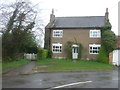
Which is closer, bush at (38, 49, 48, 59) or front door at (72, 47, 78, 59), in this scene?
front door at (72, 47, 78, 59)

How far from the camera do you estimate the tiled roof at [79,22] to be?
4456 centimetres

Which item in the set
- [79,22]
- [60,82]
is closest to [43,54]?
[79,22]

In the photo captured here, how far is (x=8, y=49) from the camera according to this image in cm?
3425

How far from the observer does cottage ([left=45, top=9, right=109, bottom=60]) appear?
4344 centimetres

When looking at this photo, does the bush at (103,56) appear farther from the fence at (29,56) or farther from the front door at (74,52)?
the fence at (29,56)

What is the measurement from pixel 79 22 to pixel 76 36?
141 inches

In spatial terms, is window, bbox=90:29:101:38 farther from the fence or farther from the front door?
the fence

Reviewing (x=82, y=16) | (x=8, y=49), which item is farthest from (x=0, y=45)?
(x=82, y=16)

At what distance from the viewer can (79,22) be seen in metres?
46.2

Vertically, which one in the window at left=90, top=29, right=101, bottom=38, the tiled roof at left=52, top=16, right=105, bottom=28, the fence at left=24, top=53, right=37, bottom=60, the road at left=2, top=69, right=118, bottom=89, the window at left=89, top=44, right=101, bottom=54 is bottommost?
the road at left=2, top=69, right=118, bottom=89

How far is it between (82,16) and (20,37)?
18.2m

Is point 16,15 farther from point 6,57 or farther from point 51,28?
point 51,28

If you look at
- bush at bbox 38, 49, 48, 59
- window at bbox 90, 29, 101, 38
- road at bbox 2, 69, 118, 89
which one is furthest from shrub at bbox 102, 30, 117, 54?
road at bbox 2, 69, 118, 89

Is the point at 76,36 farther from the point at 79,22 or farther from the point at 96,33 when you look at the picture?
the point at 79,22
